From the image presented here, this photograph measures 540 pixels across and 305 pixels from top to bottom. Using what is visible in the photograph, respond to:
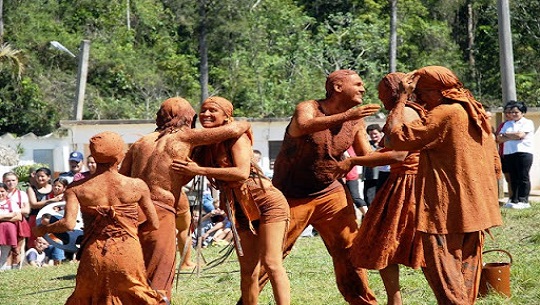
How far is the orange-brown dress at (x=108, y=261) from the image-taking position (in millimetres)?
7180

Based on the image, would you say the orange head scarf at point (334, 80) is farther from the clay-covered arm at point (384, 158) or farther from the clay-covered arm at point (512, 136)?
the clay-covered arm at point (512, 136)

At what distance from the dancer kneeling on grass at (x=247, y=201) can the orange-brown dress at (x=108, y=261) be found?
31.1 inches

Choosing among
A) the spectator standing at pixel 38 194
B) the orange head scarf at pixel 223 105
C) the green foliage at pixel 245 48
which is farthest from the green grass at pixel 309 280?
the green foliage at pixel 245 48

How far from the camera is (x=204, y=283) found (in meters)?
11.0

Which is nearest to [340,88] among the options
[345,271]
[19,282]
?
[345,271]

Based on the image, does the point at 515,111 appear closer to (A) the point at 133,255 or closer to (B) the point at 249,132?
(B) the point at 249,132

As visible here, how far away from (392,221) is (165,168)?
5.36 ft

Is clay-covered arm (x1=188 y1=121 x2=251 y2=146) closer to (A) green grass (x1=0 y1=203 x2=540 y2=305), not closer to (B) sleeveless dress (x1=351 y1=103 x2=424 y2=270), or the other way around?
(B) sleeveless dress (x1=351 y1=103 x2=424 y2=270)

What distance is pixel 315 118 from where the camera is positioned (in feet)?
27.0

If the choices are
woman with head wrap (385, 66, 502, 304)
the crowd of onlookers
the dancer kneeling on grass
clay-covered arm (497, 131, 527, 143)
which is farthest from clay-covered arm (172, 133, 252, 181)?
clay-covered arm (497, 131, 527, 143)

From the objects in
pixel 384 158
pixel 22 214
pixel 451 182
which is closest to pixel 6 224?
pixel 22 214

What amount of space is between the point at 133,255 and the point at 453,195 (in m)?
2.07

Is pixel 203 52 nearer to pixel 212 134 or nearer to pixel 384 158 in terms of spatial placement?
pixel 384 158

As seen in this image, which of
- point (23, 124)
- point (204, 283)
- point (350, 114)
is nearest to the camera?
point (350, 114)
